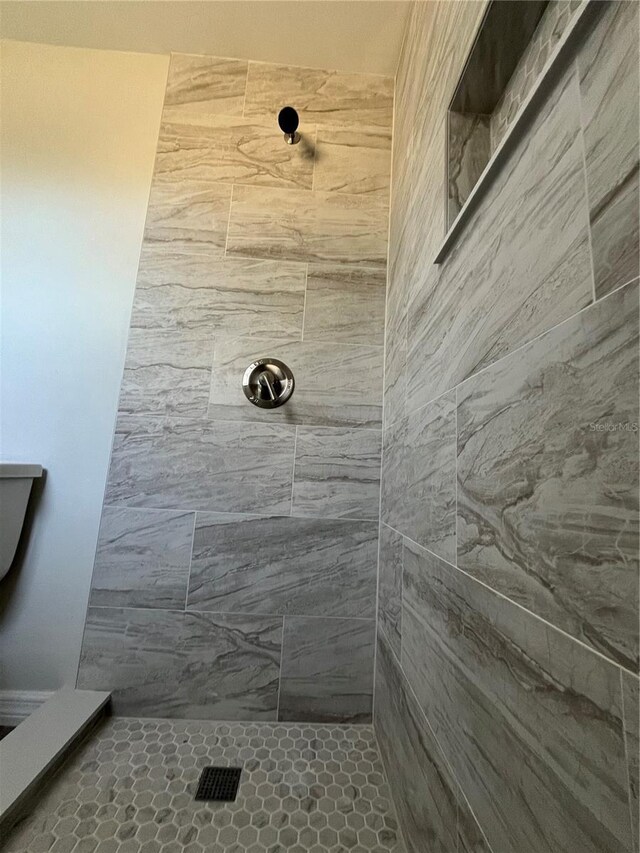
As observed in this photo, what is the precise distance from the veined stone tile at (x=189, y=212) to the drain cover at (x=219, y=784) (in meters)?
1.58

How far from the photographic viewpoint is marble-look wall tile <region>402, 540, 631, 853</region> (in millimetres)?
330

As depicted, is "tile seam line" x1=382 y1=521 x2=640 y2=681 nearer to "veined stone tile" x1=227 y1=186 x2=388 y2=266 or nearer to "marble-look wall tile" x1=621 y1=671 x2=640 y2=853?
"marble-look wall tile" x1=621 y1=671 x2=640 y2=853

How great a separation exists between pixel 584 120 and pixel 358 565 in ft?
3.89

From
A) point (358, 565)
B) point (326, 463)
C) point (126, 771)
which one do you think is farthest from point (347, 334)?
point (126, 771)

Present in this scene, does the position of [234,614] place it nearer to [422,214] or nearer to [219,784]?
[219,784]

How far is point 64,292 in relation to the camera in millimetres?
1410

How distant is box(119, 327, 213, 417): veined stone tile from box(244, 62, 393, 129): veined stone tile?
3.14 ft

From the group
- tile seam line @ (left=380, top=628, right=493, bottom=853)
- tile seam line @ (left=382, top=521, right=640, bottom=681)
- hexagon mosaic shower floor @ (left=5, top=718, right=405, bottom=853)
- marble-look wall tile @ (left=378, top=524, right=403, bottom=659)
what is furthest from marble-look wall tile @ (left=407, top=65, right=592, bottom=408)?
hexagon mosaic shower floor @ (left=5, top=718, right=405, bottom=853)

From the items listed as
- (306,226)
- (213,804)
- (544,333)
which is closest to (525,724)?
(544,333)

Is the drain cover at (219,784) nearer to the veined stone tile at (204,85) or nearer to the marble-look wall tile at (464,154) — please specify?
the marble-look wall tile at (464,154)

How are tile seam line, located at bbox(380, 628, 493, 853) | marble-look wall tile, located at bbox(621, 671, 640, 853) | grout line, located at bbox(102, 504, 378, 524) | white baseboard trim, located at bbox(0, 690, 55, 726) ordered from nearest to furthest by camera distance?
marble-look wall tile, located at bbox(621, 671, 640, 853)
tile seam line, located at bbox(380, 628, 493, 853)
white baseboard trim, located at bbox(0, 690, 55, 726)
grout line, located at bbox(102, 504, 378, 524)

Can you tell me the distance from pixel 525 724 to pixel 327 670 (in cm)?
93

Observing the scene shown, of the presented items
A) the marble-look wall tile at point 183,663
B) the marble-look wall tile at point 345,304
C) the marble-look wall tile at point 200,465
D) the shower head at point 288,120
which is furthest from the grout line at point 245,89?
the marble-look wall tile at point 183,663

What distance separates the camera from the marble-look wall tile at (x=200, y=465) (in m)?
1.30
